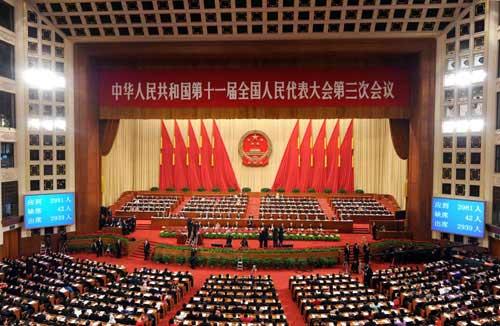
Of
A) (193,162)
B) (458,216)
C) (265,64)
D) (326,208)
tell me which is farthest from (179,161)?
(458,216)

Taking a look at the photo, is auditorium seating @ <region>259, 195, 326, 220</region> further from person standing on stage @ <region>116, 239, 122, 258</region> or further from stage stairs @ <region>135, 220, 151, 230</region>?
person standing on stage @ <region>116, 239, 122, 258</region>

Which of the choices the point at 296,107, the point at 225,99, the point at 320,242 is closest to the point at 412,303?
Answer: the point at 320,242

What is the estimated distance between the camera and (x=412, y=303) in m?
12.2

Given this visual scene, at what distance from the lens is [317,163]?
3209 centimetres

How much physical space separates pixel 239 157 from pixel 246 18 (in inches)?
577

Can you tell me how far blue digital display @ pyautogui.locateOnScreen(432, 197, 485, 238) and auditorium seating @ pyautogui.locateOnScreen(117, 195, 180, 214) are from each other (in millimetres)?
15552

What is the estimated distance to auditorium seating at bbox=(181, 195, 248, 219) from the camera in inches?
986

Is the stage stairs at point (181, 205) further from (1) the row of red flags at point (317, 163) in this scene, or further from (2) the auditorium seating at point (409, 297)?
(2) the auditorium seating at point (409, 297)

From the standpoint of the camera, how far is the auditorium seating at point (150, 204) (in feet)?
87.4

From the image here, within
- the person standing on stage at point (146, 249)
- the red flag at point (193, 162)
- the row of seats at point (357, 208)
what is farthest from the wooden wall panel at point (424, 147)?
the red flag at point (193, 162)

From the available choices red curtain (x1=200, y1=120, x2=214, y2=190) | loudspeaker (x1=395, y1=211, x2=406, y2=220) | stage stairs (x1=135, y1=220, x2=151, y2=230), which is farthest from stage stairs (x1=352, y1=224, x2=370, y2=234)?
red curtain (x1=200, y1=120, x2=214, y2=190)

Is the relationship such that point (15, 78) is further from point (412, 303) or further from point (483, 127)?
point (483, 127)

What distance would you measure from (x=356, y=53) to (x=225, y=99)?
290 inches

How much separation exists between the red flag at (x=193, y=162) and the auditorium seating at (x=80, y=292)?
49.7 ft
